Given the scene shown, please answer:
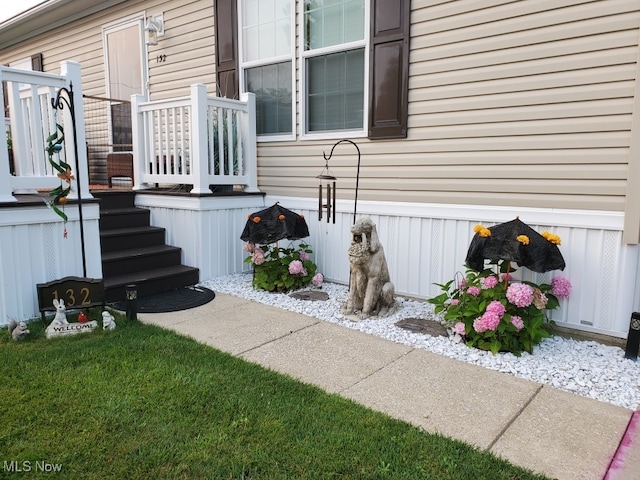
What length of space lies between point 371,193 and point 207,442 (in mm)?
2865

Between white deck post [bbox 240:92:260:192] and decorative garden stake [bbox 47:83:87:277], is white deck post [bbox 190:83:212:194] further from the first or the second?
decorative garden stake [bbox 47:83:87:277]

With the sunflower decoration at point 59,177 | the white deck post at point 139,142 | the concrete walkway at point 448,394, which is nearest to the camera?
the concrete walkway at point 448,394

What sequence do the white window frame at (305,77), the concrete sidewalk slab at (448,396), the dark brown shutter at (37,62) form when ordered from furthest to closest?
1. the dark brown shutter at (37,62)
2. the white window frame at (305,77)
3. the concrete sidewalk slab at (448,396)

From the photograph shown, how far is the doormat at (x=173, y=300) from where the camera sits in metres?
3.87

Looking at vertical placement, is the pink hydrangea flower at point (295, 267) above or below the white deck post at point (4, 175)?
below

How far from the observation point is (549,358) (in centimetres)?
293

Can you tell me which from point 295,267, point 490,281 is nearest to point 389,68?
point 295,267

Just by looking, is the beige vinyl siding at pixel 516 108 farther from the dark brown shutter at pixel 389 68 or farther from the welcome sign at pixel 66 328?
the welcome sign at pixel 66 328

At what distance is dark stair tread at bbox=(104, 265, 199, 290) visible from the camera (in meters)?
4.07

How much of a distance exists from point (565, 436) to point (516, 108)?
2340 millimetres

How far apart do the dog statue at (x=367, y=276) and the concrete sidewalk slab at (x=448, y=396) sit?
0.78m

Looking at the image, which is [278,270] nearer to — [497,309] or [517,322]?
[497,309]

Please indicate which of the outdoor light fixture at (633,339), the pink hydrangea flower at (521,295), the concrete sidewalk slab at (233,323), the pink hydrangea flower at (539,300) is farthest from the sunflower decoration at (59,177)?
the outdoor light fixture at (633,339)

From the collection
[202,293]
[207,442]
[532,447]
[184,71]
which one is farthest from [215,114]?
[532,447]
